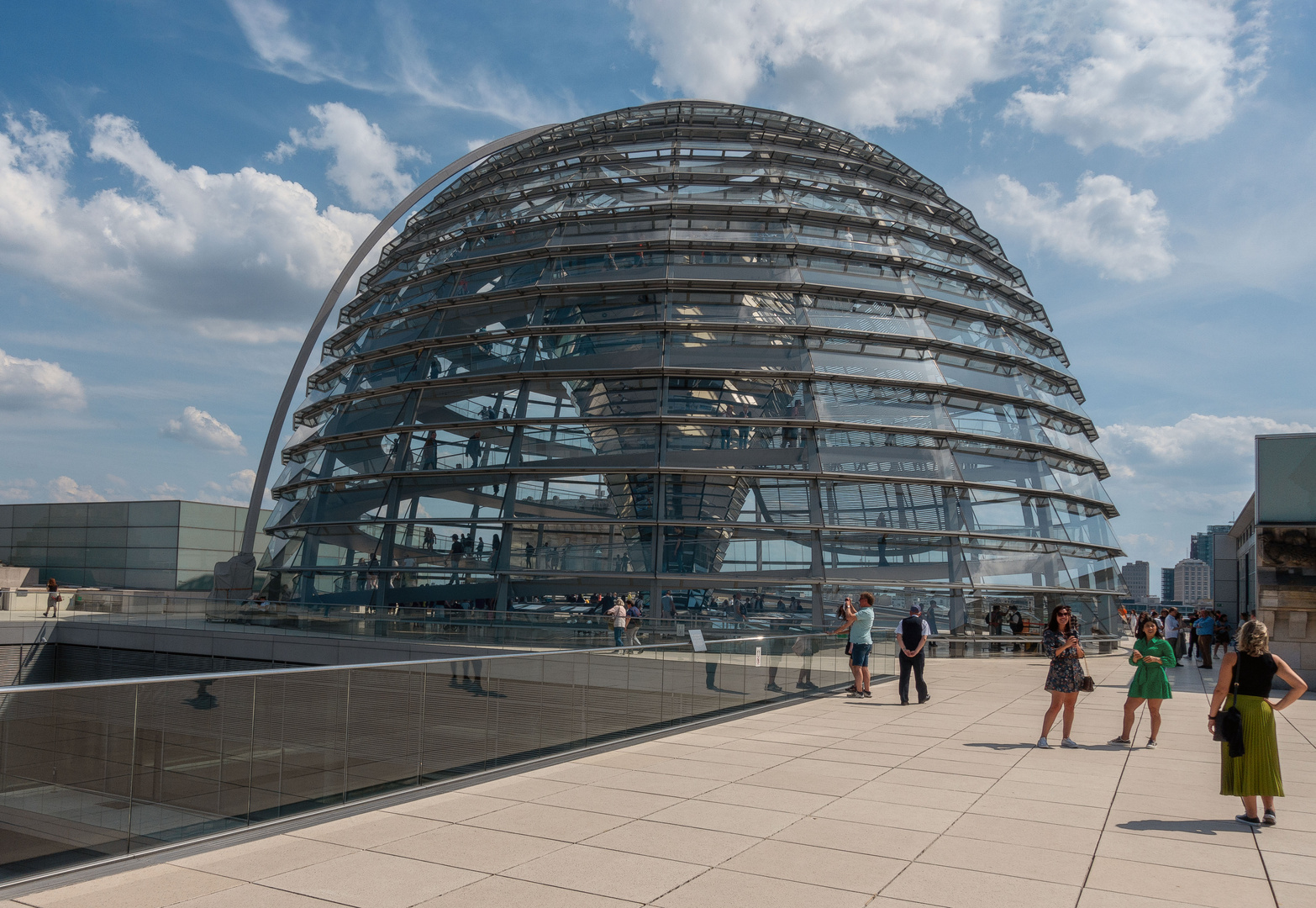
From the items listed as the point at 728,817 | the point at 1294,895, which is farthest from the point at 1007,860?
the point at 728,817

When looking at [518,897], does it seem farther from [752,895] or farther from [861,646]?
[861,646]

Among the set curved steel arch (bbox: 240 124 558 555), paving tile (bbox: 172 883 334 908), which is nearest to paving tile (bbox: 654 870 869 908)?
paving tile (bbox: 172 883 334 908)

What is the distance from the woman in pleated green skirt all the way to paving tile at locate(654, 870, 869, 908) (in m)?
4.23

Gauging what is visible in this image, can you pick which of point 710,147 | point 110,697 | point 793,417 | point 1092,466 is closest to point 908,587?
point 793,417

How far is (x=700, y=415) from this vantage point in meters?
26.1

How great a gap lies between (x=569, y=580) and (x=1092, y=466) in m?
17.9

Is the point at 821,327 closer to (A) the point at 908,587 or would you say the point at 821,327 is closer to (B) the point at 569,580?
(A) the point at 908,587

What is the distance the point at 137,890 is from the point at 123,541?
59.6m

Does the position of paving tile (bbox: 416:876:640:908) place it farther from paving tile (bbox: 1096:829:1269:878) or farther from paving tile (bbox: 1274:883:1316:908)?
paving tile (bbox: 1274:883:1316:908)

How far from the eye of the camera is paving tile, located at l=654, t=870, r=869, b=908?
5727mm

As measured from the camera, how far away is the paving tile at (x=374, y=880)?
5.73 metres

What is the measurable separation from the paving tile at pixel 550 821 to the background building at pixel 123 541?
179 feet

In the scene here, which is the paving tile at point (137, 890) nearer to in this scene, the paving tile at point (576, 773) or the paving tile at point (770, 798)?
the paving tile at point (576, 773)

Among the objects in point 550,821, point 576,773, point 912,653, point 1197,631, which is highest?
point 912,653
